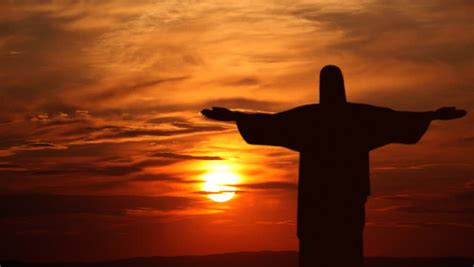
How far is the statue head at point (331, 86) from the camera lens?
12.6 meters

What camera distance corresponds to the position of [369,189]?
12.9m

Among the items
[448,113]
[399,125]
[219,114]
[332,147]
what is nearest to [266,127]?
[219,114]

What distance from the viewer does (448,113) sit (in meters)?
12.5

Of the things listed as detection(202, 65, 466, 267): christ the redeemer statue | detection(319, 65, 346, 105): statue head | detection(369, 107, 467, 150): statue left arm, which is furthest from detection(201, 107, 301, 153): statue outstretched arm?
detection(369, 107, 467, 150): statue left arm

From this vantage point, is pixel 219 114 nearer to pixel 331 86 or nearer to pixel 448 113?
pixel 331 86

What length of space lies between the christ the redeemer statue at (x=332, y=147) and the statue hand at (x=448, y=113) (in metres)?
0.02

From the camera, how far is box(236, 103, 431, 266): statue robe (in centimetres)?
1267

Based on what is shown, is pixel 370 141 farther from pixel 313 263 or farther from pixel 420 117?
pixel 313 263

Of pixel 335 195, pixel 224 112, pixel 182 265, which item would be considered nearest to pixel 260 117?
pixel 224 112

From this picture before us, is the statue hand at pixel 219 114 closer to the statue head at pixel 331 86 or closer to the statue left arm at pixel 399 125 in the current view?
the statue head at pixel 331 86

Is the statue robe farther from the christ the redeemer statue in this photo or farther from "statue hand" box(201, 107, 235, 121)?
"statue hand" box(201, 107, 235, 121)

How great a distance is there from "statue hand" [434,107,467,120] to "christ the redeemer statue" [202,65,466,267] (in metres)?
0.02

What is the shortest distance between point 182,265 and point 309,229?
68845 millimetres

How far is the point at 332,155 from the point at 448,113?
1.82 metres
